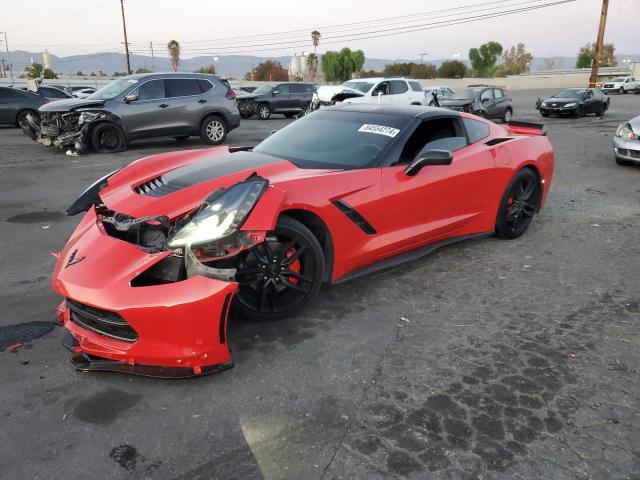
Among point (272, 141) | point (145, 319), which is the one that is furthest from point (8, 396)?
point (272, 141)

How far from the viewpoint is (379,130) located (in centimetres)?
422

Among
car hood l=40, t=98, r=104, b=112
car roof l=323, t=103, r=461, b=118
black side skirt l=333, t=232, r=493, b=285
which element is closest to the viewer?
black side skirt l=333, t=232, r=493, b=285

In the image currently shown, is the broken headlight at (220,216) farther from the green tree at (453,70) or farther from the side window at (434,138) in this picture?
the green tree at (453,70)

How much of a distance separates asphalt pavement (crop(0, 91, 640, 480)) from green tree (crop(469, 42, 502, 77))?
322 feet

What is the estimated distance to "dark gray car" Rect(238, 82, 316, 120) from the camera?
22.2m

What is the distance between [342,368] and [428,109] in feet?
8.73

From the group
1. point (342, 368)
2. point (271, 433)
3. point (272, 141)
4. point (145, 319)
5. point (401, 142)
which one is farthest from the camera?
point (272, 141)

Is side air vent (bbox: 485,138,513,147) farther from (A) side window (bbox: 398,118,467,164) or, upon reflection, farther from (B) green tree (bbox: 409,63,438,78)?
(B) green tree (bbox: 409,63,438,78)

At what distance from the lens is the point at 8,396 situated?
8.69 ft

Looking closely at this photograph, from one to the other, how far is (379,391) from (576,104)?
23.4 metres

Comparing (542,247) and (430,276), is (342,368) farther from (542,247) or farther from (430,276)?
(542,247)

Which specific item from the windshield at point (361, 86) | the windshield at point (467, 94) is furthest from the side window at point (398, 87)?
the windshield at point (467, 94)

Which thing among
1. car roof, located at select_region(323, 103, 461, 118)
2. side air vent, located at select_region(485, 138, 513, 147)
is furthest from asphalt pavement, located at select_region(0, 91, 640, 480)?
car roof, located at select_region(323, 103, 461, 118)

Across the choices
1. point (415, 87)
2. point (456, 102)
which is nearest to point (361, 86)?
point (415, 87)
